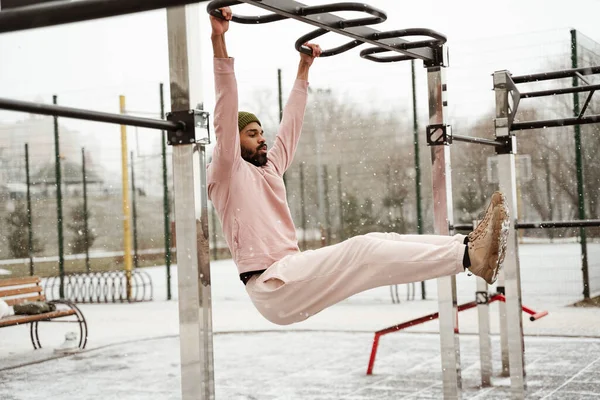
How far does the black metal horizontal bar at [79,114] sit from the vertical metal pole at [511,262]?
2.34m

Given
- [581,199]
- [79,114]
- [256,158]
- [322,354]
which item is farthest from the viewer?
[581,199]

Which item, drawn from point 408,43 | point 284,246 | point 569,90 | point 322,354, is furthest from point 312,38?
point 322,354

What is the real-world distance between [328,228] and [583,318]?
3.91 meters

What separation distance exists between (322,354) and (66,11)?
5.06 meters

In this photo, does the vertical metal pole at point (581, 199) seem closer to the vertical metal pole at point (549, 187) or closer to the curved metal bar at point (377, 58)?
the vertical metal pole at point (549, 187)

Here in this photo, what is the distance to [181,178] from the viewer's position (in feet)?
6.11

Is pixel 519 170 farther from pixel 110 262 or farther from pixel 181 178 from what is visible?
pixel 110 262

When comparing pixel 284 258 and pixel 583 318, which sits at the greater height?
pixel 284 258

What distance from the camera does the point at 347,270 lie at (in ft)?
7.87

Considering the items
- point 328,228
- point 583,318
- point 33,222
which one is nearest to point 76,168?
point 33,222

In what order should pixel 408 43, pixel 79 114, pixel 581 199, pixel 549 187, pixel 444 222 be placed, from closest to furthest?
1. pixel 79 114
2. pixel 408 43
3. pixel 444 222
4. pixel 581 199
5. pixel 549 187

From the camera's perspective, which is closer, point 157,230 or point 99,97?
point 99,97

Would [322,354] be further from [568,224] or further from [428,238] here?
[428,238]

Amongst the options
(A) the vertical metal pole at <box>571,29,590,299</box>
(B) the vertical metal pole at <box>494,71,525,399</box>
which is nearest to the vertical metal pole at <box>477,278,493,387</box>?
(B) the vertical metal pole at <box>494,71,525,399</box>
